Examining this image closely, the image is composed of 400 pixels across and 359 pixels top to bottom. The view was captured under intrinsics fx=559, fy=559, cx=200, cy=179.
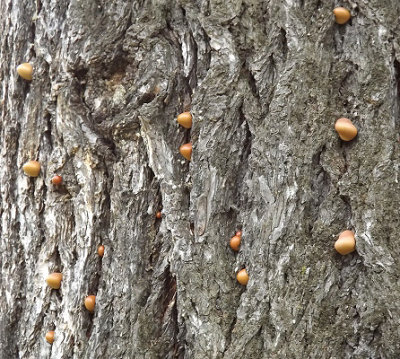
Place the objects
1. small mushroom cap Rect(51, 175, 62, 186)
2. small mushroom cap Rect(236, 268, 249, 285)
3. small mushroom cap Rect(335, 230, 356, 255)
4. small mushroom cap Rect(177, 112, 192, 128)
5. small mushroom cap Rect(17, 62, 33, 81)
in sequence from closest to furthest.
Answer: small mushroom cap Rect(335, 230, 356, 255) → small mushroom cap Rect(236, 268, 249, 285) → small mushroom cap Rect(177, 112, 192, 128) → small mushroom cap Rect(51, 175, 62, 186) → small mushroom cap Rect(17, 62, 33, 81)

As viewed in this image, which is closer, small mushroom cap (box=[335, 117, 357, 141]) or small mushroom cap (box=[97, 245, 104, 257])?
small mushroom cap (box=[335, 117, 357, 141])

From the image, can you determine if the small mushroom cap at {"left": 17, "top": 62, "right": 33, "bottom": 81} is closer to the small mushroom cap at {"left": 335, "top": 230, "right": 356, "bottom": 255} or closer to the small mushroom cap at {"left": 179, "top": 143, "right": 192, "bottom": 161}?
the small mushroom cap at {"left": 179, "top": 143, "right": 192, "bottom": 161}

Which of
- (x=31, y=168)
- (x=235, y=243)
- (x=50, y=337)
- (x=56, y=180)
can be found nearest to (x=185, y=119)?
(x=235, y=243)

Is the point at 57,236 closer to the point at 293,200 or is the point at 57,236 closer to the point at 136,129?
the point at 136,129

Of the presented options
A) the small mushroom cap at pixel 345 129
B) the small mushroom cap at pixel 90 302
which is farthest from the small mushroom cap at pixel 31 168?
the small mushroom cap at pixel 345 129

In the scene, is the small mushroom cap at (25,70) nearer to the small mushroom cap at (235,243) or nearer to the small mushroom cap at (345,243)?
the small mushroom cap at (235,243)

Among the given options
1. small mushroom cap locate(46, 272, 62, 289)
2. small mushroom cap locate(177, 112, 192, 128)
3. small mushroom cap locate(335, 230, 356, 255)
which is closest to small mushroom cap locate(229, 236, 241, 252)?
small mushroom cap locate(335, 230, 356, 255)

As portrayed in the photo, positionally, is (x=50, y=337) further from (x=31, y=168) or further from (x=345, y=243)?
(x=345, y=243)
